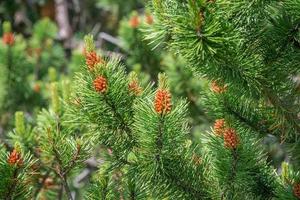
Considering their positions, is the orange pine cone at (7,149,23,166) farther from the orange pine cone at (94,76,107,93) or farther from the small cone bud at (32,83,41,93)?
the small cone bud at (32,83,41,93)

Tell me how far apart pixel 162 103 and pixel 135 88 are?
Result: 27 centimetres

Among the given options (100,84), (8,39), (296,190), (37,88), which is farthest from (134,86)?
(37,88)

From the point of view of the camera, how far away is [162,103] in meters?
1.89

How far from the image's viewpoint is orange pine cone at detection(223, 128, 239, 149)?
2.01m

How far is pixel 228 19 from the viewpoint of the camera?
6.34 ft

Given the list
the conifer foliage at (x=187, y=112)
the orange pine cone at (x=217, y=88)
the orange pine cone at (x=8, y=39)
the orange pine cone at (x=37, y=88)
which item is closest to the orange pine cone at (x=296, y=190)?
the conifer foliage at (x=187, y=112)

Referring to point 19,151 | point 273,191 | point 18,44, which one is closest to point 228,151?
point 273,191

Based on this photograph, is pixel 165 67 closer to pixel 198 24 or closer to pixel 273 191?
pixel 273 191

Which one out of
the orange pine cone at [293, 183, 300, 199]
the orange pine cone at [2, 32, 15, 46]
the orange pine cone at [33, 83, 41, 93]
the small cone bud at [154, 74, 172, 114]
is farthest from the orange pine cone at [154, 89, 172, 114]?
the orange pine cone at [33, 83, 41, 93]

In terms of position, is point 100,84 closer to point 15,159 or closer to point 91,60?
point 91,60

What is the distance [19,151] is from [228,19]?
0.85m

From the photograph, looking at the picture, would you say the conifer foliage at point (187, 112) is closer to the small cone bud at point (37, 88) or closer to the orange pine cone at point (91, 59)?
the orange pine cone at point (91, 59)

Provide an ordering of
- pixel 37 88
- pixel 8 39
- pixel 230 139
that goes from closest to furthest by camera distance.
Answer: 1. pixel 230 139
2. pixel 8 39
3. pixel 37 88

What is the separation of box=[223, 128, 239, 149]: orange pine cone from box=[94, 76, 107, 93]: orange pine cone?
44cm
